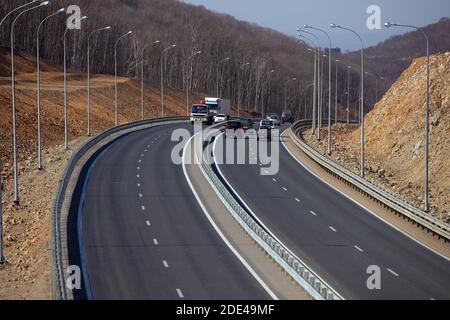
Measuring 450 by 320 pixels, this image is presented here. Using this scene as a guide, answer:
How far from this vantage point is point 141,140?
7938 cm

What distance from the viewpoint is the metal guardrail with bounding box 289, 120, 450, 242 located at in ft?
142

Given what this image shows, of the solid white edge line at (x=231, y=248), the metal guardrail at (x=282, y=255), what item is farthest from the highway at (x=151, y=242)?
the metal guardrail at (x=282, y=255)

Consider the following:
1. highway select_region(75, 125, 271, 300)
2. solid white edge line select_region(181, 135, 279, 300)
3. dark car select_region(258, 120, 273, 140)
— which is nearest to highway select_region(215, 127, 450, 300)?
solid white edge line select_region(181, 135, 279, 300)

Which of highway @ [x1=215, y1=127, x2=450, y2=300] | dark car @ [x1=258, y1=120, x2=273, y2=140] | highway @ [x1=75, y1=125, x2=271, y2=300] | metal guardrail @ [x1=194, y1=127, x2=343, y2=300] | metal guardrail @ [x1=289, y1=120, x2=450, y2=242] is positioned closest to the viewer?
metal guardrail @ [x1=194, y1=127, x2=343, y2=300]

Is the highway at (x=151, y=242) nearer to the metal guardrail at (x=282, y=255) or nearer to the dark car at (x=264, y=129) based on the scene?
the metal guardrail at (x=282, y=255)

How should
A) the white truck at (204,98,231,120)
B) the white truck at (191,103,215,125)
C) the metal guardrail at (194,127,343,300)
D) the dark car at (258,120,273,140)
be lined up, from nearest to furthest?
the metal guardrail at (194,127,343,300) < the dark car at (258,120,273,140) < the white truck at (191,103,215,125) < the white truck at (204,98,231,120)

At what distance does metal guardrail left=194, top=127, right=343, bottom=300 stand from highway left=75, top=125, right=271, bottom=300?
128 cm

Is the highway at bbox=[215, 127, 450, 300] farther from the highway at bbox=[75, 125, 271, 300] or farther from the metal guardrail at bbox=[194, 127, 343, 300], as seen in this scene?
the highway at bbox=[75, 125, 271, 300]

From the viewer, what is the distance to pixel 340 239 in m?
42.0

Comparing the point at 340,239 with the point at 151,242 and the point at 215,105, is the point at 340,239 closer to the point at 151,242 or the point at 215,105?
the point at 151,242

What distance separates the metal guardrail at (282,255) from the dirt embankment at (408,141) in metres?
12.1

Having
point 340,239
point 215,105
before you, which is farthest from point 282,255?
point 215,105

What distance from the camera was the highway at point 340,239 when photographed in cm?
3372

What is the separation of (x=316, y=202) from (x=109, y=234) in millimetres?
13175
